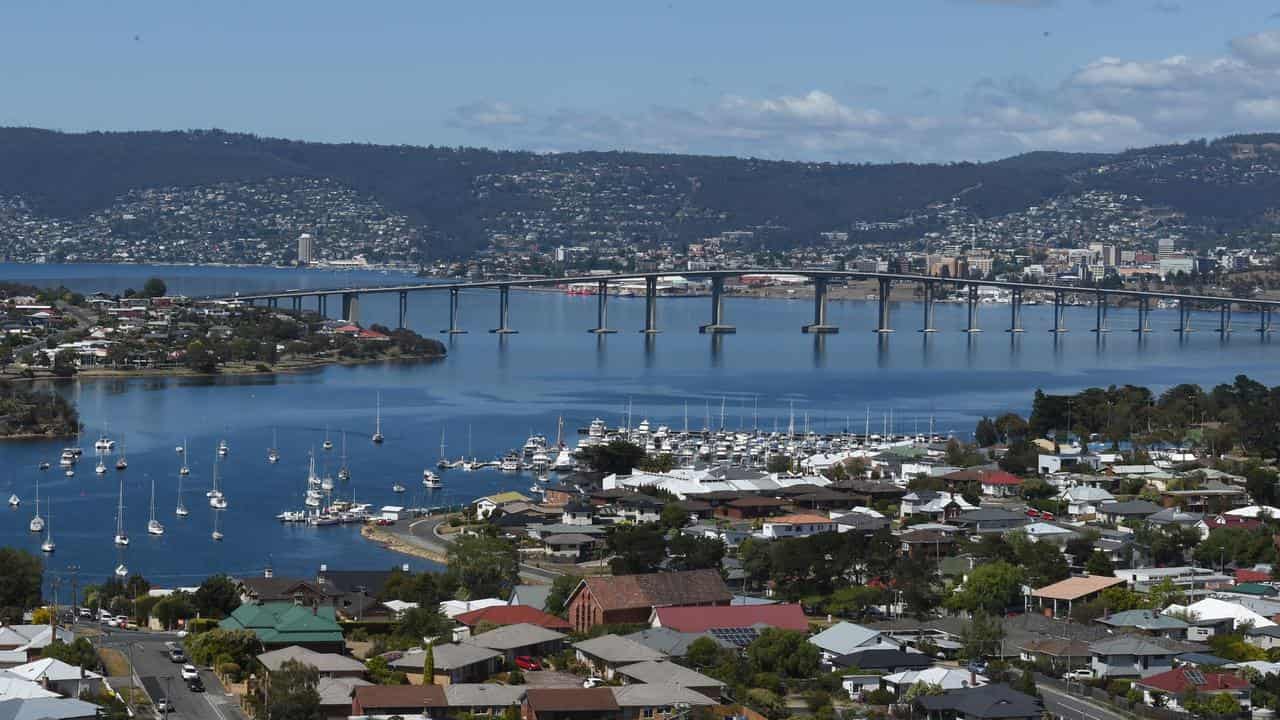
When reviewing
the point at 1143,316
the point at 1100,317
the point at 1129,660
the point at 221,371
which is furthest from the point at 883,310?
the point at 1129,660

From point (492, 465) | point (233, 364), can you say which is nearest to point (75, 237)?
point (233, 364)

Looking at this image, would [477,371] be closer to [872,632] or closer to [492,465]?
[492,465]

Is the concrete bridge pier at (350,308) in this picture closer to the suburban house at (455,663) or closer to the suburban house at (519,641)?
the suburban house at (519,641)

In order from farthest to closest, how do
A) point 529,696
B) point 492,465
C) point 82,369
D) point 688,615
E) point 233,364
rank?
1. point 233,364
2. point 82,369
3. point 492,465
4. point 688,615
5. point 529,696

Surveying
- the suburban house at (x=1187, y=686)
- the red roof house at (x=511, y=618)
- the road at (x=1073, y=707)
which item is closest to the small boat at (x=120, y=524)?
the red roof house at (x=511, y=618)

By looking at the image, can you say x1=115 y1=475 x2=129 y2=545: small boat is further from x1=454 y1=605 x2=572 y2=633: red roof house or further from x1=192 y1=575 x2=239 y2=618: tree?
x1=454 y1=605 x2=572 y2=633: red roof house

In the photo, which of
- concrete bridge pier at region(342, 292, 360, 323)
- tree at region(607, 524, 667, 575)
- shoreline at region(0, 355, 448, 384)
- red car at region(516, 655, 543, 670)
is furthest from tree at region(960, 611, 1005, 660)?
concrete bridge pier at region(342, 292, 360, 323)

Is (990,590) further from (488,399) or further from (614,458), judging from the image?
(488,399)
